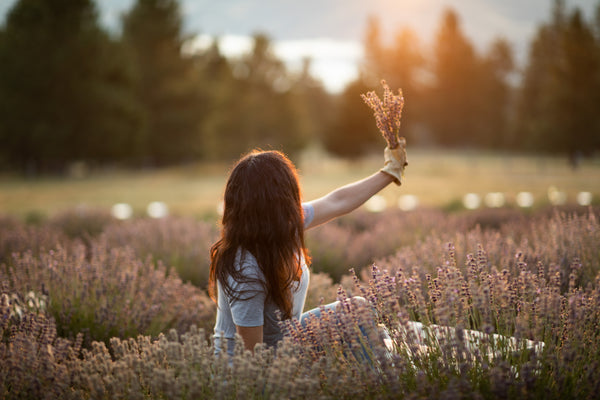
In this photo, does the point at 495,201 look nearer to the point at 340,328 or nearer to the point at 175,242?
the point at 175,242

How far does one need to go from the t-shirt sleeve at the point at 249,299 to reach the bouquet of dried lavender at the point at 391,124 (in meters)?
0.92

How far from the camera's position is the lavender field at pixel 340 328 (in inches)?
73.2

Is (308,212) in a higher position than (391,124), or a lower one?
lower

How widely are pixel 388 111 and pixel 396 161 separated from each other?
268 millimetres

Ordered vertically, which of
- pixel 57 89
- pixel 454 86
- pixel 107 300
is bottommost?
pixel 107 300

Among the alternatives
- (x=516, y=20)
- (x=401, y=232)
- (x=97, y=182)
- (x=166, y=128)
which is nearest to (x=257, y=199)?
(x=401, y=232)

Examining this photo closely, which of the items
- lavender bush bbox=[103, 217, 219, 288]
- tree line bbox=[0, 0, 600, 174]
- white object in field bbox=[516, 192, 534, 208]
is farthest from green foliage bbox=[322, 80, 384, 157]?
lavender bush bbox=[103, 217, 219, 288]

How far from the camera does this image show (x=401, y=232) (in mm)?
5590

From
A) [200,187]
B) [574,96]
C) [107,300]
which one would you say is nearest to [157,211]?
[107,300]

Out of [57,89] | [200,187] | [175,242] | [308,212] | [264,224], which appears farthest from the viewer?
[57,89]

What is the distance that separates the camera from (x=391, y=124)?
269 cm

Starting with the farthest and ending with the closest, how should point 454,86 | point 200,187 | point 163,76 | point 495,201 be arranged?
point 454,86 < point 163,76 < point 200,187 < point 495,201

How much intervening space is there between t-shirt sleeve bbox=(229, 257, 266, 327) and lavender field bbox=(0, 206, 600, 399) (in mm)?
151

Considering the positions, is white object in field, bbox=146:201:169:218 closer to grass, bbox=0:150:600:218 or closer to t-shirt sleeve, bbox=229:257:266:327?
grass, bbox=0:150:600:218
